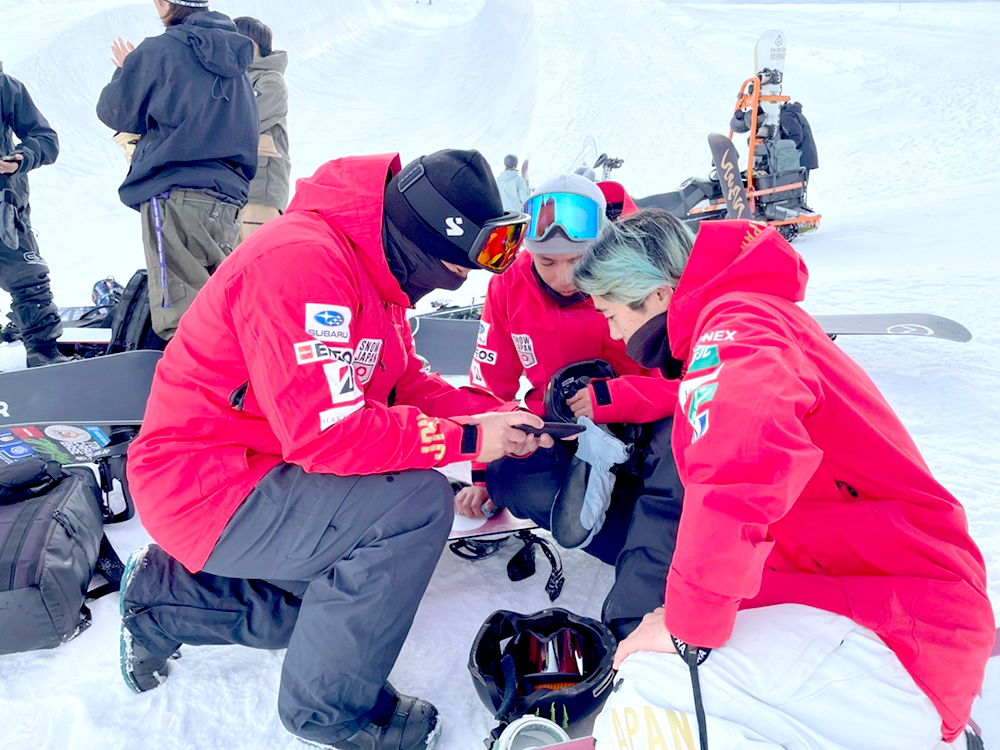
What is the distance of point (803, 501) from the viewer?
123 cm

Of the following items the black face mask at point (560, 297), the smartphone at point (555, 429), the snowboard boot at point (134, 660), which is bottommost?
the snowboard boot at point (134, 660)

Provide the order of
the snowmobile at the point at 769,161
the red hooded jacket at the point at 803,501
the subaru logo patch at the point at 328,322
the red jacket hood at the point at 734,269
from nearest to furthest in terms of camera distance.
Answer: the red hooded jacket at the point at 803,501, the red jacket hood at the point at 734,269, the subaru logo patch at the point at 328,322, the snowmobile at the point at 769,161

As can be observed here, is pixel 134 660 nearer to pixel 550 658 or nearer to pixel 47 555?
pixel 47 555

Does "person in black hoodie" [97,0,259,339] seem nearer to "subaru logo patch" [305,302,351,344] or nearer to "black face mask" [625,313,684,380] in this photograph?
"subaru logo patch" [305,302,351,344]

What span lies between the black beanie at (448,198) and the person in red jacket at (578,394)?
598mm

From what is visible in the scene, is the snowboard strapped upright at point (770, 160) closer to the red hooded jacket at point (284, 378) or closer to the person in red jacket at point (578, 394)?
the person in red jacket at point (578, 394)

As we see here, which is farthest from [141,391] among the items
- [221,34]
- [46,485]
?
[221,34]

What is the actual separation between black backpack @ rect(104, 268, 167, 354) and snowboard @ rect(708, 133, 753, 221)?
467cm

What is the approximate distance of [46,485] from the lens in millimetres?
2105

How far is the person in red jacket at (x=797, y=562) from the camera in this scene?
3.33 feet

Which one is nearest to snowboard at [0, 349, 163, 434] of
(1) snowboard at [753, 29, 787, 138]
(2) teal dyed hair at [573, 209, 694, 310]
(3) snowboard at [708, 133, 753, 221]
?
(2) teal dyed hair at [573, 209, 694, 310]

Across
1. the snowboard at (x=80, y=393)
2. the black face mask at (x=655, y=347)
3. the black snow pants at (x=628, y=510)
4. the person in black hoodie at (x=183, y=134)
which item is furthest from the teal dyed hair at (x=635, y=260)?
the person in black hoodie at (x=183, y=134)

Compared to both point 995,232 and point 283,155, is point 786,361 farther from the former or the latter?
point 995,232

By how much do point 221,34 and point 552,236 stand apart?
5.68 feet
